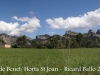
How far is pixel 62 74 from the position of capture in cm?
594

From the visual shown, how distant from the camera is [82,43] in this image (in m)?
7.55

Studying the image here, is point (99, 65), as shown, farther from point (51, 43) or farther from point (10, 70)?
point (10, 70)

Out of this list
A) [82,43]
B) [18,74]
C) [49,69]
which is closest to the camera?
[18,74]

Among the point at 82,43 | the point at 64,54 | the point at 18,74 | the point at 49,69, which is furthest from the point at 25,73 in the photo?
the point at 82,43

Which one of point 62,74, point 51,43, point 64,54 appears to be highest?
point 51,43

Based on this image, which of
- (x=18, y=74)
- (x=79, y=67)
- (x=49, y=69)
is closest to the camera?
(x=18, y=74)

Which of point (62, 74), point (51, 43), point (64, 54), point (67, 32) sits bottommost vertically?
point (62, 74)

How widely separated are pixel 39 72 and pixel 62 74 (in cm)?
81

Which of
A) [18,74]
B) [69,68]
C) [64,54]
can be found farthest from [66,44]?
[18,74]

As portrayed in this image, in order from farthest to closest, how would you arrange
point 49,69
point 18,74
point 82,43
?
point 82,43, point 49,69, point 18,74

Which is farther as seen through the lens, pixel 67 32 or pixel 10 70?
pixel 67 32

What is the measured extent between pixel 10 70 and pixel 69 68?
6.81 feet

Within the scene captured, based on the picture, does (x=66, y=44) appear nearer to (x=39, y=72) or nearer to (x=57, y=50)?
(x=57, y=50)

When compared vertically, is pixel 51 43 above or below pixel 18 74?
above
